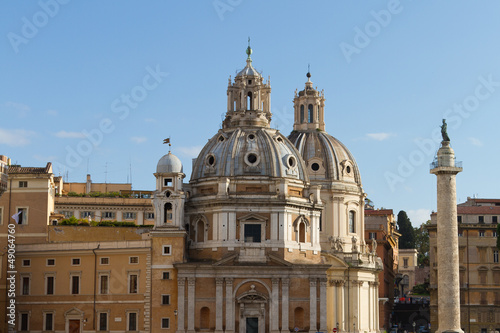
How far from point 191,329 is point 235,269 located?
18.5 ft

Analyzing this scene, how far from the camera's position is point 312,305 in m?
78.4

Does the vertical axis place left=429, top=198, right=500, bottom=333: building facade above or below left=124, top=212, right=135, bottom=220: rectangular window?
below

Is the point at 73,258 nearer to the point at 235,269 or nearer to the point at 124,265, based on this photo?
the point at 124,265

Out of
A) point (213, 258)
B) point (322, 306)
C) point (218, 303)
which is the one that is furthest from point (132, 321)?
point (322, 306)

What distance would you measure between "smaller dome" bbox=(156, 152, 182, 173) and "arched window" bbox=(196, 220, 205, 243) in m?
4.76

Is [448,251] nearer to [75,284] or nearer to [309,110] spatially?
[75,284]

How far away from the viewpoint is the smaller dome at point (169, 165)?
80938 mm

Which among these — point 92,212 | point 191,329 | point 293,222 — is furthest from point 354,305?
point 92,212

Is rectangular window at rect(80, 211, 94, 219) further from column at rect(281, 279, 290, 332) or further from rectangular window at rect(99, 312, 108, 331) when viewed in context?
column at rect(281, 279, 290, 332)

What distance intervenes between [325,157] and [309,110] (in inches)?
241

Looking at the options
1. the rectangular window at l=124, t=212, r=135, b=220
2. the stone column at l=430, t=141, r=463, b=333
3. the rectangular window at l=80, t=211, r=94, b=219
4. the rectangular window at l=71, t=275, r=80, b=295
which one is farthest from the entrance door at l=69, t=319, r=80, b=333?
the rectangular window at l=124, t=212, r=135, b=220

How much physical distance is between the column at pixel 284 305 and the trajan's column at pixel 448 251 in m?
12.8

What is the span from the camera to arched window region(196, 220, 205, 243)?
82062mm

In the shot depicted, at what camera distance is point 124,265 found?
79.0 metres
